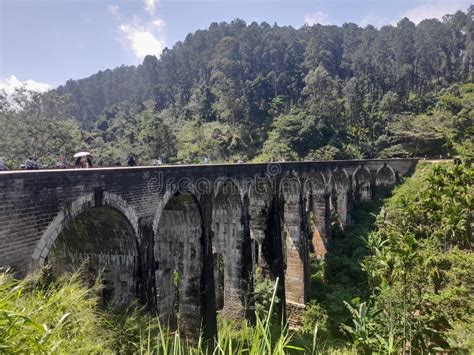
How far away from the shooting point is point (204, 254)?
40.6 ft

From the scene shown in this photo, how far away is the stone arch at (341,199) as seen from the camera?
28.5 meters

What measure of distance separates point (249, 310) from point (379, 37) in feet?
248

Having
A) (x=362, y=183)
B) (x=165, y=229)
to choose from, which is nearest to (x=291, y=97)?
(x=362, y=183)

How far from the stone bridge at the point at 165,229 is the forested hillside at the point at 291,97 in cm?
2528

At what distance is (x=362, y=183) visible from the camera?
106 feet

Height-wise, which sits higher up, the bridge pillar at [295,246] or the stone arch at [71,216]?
the stone arch at [71,216]

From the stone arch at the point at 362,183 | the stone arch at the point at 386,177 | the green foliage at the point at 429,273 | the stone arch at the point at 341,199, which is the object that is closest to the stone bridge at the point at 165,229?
the green foliage at the point at 429,273

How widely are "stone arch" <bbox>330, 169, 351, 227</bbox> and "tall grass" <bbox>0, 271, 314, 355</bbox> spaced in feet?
72.2

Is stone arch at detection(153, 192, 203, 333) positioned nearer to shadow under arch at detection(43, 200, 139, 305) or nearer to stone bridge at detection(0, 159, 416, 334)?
stone bridge at detection(0, 159, 416, 334)

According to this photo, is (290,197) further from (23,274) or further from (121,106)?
(121,106)

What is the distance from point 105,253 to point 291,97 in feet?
197

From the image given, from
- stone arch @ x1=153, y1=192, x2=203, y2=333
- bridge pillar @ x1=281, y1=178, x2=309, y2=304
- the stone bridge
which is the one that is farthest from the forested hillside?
stone arch @ x1=153, y1=192, x2=203, y2=333

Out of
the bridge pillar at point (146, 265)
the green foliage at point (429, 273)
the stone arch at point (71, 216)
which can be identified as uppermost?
the stone arch at point (71, 216)

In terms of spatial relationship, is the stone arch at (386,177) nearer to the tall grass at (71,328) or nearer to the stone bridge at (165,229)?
the stone bridge at (165,229)
